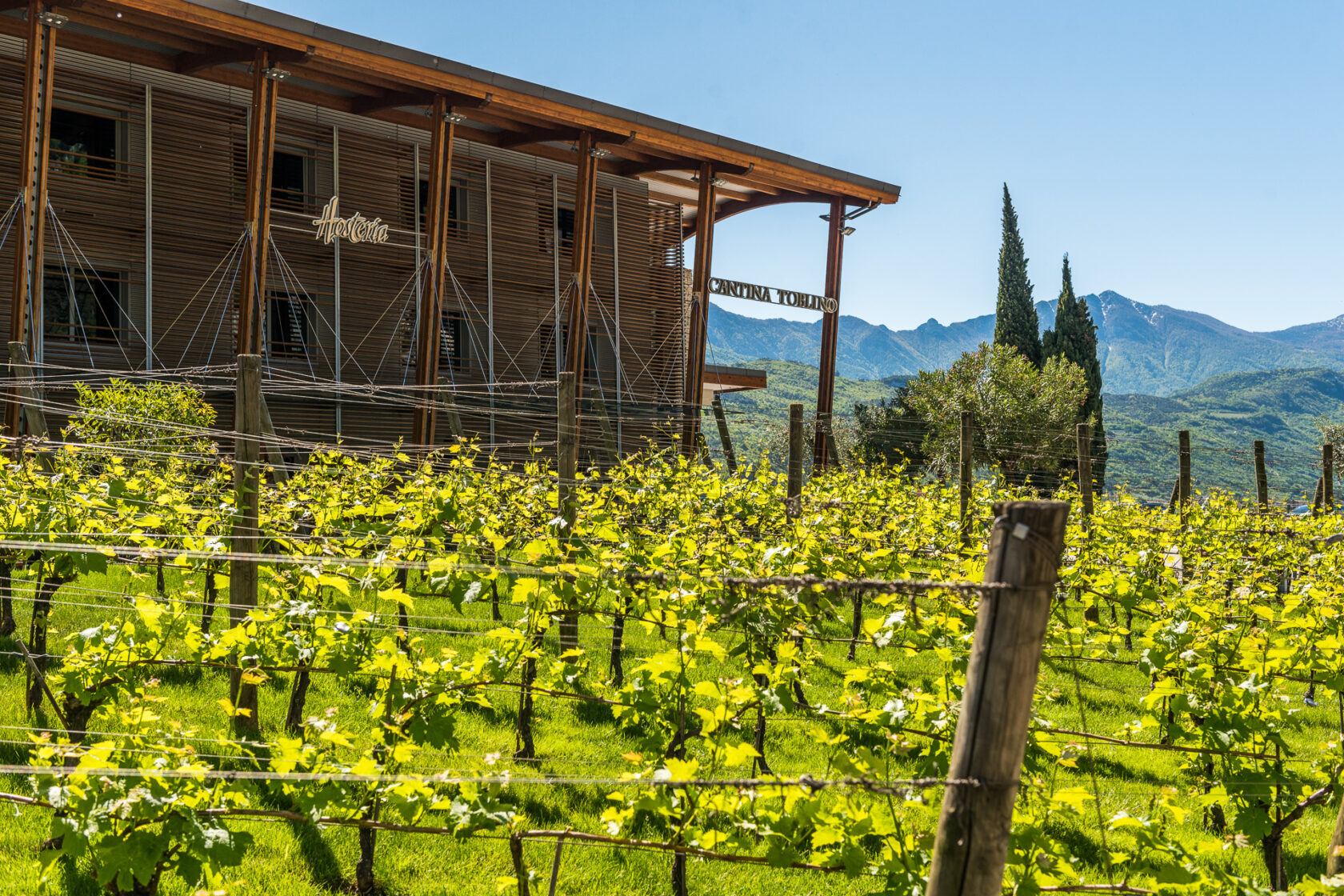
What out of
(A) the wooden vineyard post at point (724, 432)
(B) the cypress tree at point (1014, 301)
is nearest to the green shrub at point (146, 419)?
(A) the wooden vineyard post at point (724, 432)

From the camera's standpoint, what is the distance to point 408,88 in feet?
58.2

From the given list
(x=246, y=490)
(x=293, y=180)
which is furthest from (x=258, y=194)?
(x=246, y=490)

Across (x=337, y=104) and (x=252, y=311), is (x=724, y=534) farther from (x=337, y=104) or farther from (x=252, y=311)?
(x=337, y=104)

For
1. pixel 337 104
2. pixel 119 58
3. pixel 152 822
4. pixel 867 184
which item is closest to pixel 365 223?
pixel 337 104

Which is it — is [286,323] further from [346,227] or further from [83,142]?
[83,142]

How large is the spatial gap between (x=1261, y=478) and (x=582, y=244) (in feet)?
41.6

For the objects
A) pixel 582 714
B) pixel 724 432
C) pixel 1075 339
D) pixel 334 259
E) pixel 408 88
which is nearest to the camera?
pixel 582 714

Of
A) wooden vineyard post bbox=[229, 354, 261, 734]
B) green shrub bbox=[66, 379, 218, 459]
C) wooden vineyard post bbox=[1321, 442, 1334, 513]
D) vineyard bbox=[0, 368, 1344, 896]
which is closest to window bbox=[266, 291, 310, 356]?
green shrub bbox=[66, 379, 218, 459]

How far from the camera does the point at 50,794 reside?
3.54 meters

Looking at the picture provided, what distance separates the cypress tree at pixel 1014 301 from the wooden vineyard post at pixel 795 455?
34.4 meters

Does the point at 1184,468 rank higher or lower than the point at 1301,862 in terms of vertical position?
higher

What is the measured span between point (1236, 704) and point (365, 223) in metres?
16.4

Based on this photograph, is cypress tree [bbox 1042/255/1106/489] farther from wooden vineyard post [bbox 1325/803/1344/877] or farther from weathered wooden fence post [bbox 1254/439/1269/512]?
wooden vineyard post [bbox 1325/803/1344/877]

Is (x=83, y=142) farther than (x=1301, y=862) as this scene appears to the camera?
Yes
